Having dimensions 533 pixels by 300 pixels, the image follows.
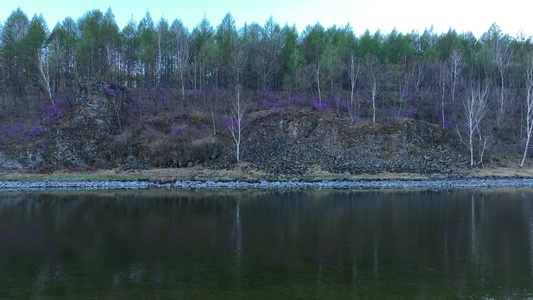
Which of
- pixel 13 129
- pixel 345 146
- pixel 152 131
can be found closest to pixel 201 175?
pixel 152 131

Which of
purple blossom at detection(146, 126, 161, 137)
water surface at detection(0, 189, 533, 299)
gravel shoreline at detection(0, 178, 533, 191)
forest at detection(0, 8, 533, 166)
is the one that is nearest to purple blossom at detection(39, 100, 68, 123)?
forest at detection(0, 8, 533, 166)

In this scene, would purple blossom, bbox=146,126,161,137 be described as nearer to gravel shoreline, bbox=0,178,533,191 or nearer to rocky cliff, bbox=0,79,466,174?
rocky cliff, bbox=0,79,466,174

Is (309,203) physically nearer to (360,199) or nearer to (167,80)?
(360,199)

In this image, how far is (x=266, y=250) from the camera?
49.5 feet

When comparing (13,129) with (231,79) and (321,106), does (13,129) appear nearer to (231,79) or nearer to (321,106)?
(231,79)

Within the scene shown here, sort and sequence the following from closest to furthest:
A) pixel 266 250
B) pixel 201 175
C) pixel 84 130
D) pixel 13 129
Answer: pixel 266 250 < pixel 201 175 < pixel 84 130 < pixel 13 129

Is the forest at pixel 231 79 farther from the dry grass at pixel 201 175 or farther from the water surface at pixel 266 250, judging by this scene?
the water surface at pixel 266 250

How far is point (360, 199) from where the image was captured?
29812mm

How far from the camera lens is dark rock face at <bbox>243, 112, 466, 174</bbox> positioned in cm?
4469

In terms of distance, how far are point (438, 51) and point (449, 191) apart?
55156 mm

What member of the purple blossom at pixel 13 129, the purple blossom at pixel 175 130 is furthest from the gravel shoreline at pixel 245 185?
the purple blossom at pixel 13 129

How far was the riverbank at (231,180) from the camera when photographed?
37531 millimetres

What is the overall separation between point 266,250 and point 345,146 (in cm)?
3484

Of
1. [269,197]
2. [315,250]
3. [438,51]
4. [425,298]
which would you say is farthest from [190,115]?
[438,51]
